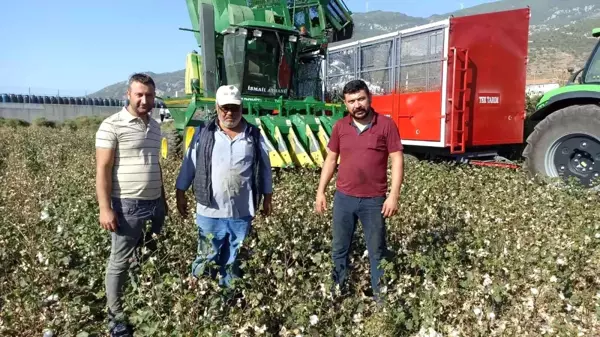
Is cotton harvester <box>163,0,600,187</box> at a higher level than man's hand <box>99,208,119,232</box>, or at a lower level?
higher

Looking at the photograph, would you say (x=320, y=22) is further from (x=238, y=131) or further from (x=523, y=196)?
(x=238, y=131)

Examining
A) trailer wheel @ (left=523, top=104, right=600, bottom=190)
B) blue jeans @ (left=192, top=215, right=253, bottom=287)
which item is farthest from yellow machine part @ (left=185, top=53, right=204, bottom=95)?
blue jeans @ (left=192, top=215, right=253, bottom=287)

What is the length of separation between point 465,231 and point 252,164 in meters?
2.26

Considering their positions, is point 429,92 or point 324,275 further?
point 429,92

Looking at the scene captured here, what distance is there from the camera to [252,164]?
3484 mm

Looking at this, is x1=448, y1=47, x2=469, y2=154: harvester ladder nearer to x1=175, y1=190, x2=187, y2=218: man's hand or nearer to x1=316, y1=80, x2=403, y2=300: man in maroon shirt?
x1=316, y1=80, x2=403, y2=300: man in maroon shirt

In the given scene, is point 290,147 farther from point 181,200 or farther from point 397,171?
point 397,171

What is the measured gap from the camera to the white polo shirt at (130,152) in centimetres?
307

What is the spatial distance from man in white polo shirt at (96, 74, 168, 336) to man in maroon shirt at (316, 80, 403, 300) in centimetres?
140

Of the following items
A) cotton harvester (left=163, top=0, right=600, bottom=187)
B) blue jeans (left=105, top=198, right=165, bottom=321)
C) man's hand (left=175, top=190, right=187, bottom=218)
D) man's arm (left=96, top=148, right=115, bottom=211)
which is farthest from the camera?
cotton harvester (left=163, top=0, right=600, bottom=187)

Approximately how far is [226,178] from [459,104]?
5910mm

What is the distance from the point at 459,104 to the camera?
816 cm

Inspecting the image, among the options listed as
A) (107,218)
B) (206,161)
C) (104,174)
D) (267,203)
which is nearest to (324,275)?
(267,203)

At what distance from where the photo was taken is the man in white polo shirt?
9.99 feet
